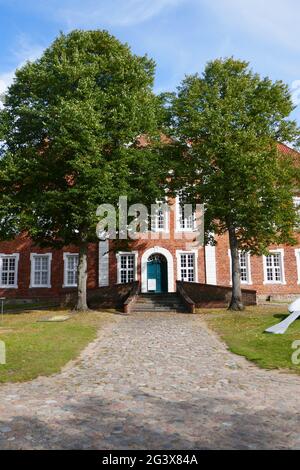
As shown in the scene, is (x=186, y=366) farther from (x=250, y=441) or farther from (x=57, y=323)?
(x=57, y=323)

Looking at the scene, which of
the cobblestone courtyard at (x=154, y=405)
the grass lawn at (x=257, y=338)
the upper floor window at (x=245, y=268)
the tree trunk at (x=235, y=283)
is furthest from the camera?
the upper floor window at (x=245, y=268)

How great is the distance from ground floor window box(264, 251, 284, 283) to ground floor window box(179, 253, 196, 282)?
19.6ft

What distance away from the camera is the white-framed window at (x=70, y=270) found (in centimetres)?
3331

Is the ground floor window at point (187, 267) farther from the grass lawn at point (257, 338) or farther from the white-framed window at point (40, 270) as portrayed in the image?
the grass lawn at point (257, 338)

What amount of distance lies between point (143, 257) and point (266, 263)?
33.0ft

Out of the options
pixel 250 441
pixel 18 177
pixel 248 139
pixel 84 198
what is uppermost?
pixel 248 139

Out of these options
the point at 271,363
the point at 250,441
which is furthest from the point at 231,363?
the point at 250,441

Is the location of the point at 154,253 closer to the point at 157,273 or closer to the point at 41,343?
the point at 157,273

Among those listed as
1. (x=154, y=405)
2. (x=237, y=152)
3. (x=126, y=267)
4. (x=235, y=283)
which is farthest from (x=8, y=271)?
(x=154, y=405)

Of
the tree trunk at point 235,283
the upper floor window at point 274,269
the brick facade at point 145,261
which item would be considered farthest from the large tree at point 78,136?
the upper floor window at point 274,269

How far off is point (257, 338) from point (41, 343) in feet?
23.8

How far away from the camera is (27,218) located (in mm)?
21219

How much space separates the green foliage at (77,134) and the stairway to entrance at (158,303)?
584 centimetres

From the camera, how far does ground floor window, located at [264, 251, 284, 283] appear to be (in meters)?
33.5
